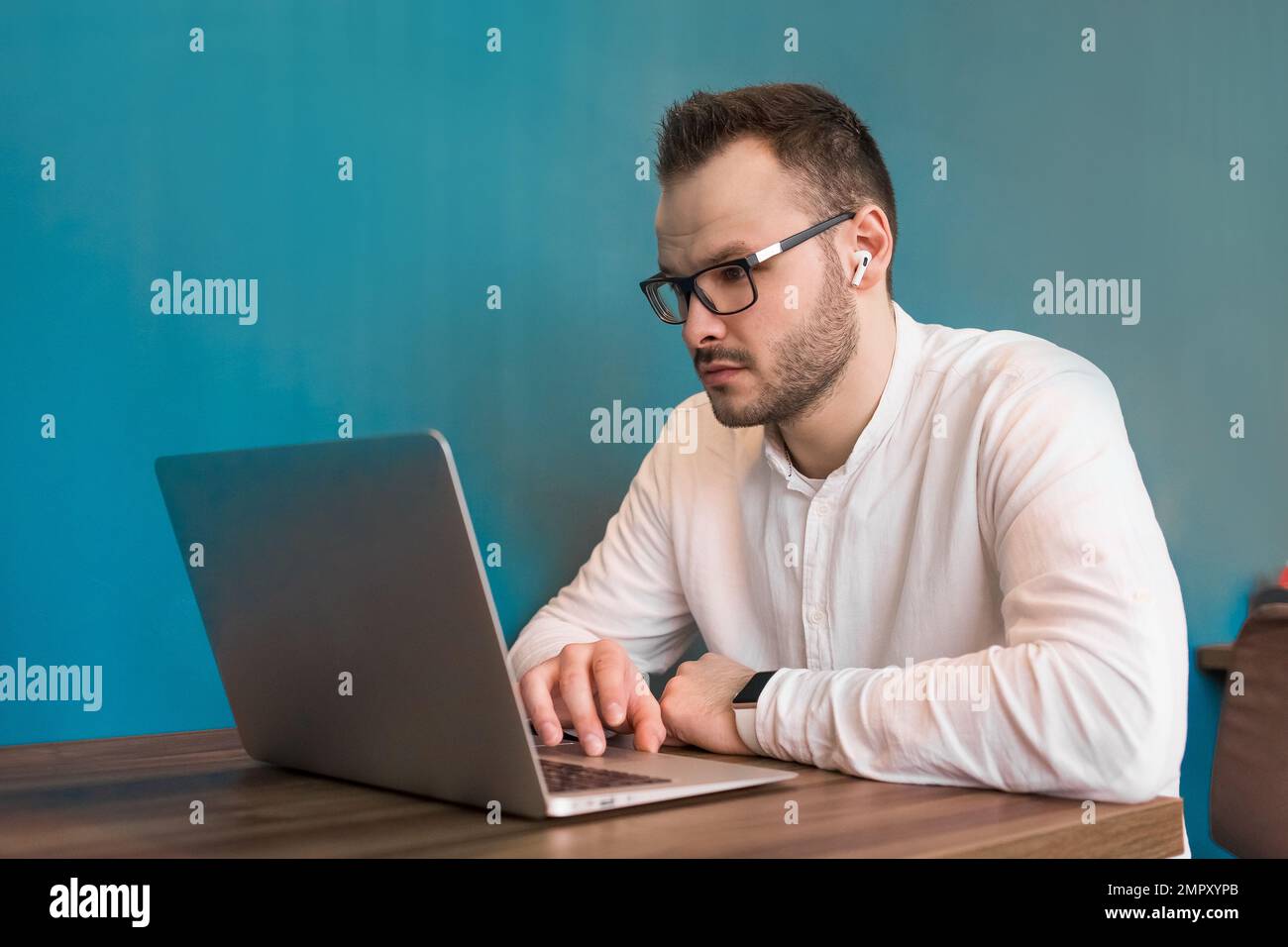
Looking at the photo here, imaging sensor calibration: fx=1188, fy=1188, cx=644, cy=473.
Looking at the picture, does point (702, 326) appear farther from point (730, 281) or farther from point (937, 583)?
point (937, 583)

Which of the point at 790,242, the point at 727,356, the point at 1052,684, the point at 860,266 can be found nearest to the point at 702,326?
the point at 727,356

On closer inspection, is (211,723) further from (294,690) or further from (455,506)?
(455,506)

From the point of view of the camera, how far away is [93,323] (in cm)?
179

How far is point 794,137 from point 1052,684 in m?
0.88

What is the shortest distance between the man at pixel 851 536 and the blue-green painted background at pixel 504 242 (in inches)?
14.8

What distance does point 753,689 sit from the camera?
126 centimetres

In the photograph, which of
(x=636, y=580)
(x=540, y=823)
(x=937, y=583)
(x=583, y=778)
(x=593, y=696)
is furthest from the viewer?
(x=636, y=580)

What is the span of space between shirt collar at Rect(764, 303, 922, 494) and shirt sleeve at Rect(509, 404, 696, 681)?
231 millimetres

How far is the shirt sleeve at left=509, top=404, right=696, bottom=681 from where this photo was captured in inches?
72.6

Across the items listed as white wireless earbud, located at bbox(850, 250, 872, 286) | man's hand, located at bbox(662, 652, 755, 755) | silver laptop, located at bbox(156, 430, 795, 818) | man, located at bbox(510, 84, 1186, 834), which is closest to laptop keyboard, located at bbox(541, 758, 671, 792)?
silver laptop, located at bbox(156, 430, 795, 818)

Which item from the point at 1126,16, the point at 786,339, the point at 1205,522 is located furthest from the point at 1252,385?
the point at 786,339

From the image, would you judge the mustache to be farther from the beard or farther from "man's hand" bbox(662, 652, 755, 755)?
"man's hand" bbox(662, 652, 755, 755)

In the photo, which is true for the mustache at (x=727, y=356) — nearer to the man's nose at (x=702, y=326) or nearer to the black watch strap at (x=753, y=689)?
the man's nose at (x=702, y=326)
